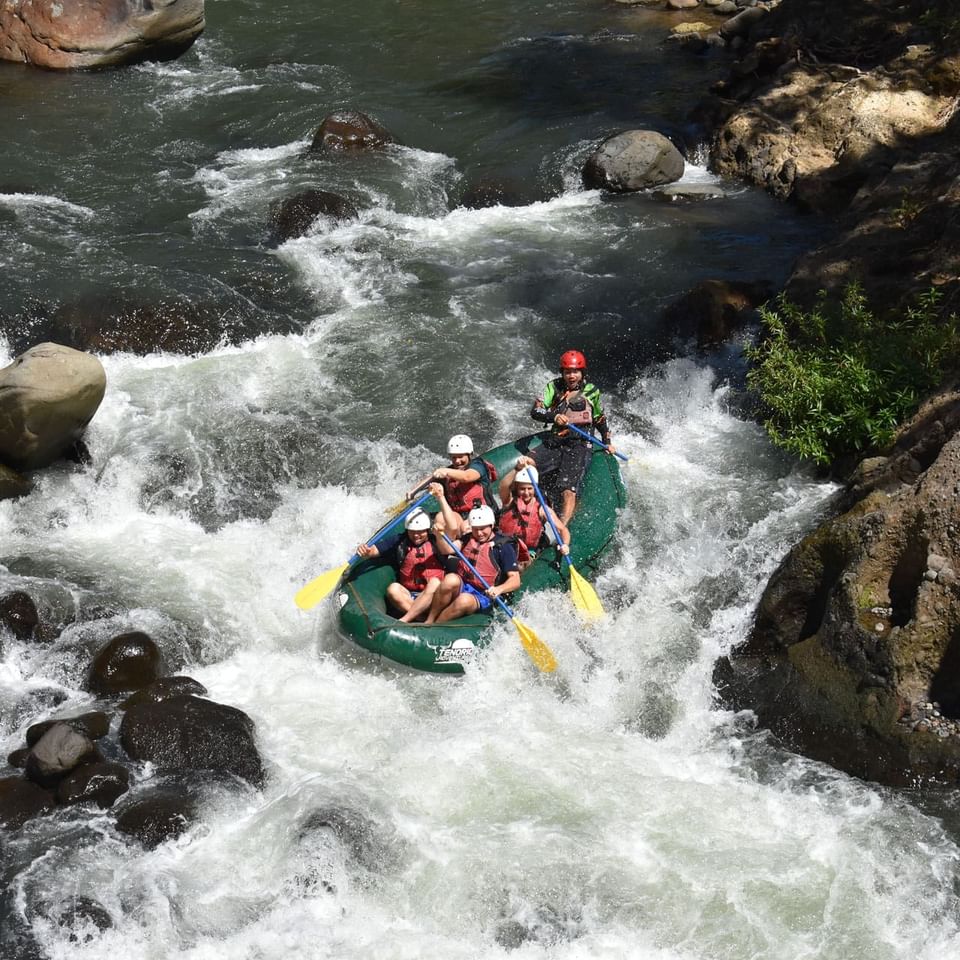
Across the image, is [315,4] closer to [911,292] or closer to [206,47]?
[206,47]

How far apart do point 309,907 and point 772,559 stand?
4.28 m

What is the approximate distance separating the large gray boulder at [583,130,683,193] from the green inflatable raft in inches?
231

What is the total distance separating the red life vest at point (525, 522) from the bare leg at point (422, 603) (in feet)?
2.68

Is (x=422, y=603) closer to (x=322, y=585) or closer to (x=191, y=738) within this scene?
(x=322, y=585)

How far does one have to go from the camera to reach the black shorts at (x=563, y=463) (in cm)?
956

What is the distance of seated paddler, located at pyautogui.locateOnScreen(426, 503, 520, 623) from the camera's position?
8.49 metres

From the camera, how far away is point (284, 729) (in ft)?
26.0

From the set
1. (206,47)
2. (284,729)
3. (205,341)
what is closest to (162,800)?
(284,729)

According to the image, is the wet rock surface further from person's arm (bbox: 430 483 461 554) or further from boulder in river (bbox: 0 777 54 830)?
boulder in river (bbox: 0 777 54 830)

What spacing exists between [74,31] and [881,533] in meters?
14.8

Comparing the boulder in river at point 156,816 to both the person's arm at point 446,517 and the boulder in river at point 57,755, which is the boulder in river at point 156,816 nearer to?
the boulder in river at point 57,755

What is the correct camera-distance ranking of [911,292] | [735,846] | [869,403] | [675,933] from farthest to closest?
[911,292] → [869,403] → [735,846] → [675,933]

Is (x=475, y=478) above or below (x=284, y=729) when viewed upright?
above

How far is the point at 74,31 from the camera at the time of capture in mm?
17781
